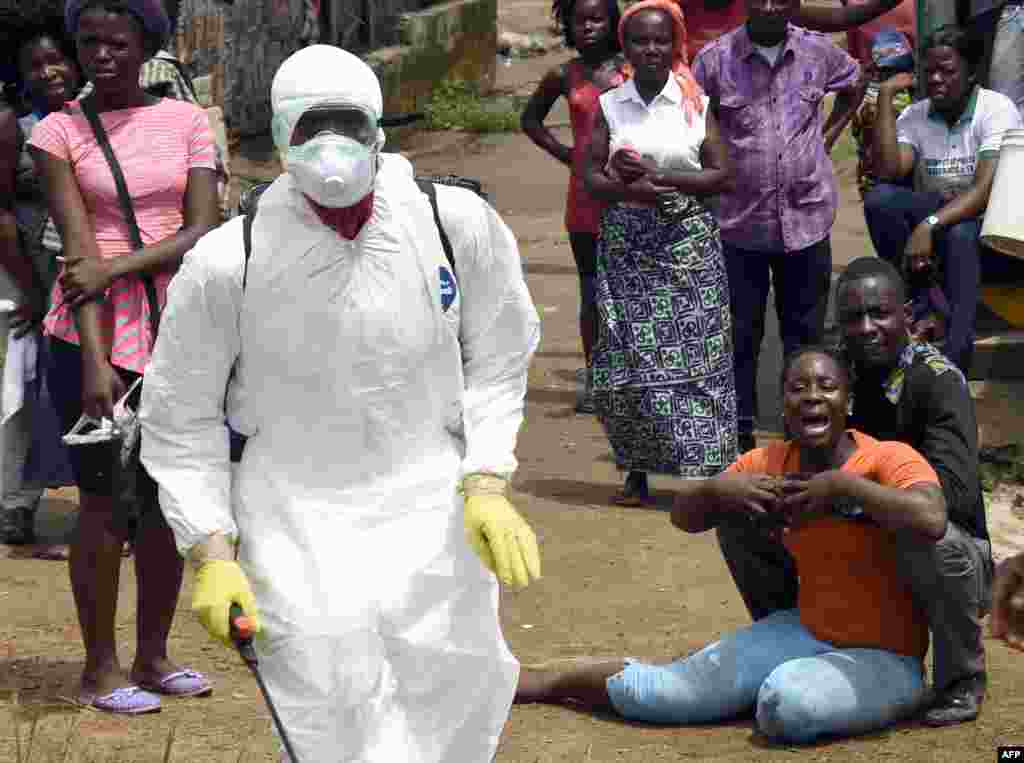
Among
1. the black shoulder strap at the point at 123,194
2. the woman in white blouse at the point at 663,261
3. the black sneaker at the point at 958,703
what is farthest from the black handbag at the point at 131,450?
the woman in white blouse at the point at 663,261

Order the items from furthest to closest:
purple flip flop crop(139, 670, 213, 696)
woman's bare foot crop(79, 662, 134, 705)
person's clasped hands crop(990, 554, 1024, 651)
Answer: purple flip flop crop(139, 670, 213, 696)
woman's bare foot crop(79, 662, 134, 705)
person's clasped hands crop(990, 554, 1024, 651)

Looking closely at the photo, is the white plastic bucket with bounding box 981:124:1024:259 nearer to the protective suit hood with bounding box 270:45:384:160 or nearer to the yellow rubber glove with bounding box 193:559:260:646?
the protective suit hood with bounding box 270:45:384:160

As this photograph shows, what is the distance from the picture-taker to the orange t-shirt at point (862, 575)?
4.79m

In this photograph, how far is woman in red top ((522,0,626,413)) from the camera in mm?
7578

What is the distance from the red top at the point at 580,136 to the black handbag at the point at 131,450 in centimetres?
293

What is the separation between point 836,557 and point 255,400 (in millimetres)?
1692

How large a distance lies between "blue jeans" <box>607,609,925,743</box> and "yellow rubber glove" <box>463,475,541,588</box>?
1.22 metres

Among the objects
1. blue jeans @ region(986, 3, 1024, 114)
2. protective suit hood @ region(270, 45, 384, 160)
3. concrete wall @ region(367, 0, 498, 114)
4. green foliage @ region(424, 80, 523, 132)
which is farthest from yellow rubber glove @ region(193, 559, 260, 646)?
green foliage @ region(424, 80, 523, 132)

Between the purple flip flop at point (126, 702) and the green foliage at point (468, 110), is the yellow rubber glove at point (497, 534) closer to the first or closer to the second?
the purple flip flop at point (126, 702)

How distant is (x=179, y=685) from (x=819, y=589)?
1.69 metres

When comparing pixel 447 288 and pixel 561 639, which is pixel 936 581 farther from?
pixel 447 288

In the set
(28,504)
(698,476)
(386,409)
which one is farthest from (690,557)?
(386,409)

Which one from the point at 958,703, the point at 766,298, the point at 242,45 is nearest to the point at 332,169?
the point at 958,703

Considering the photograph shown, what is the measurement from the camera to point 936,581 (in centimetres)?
469
